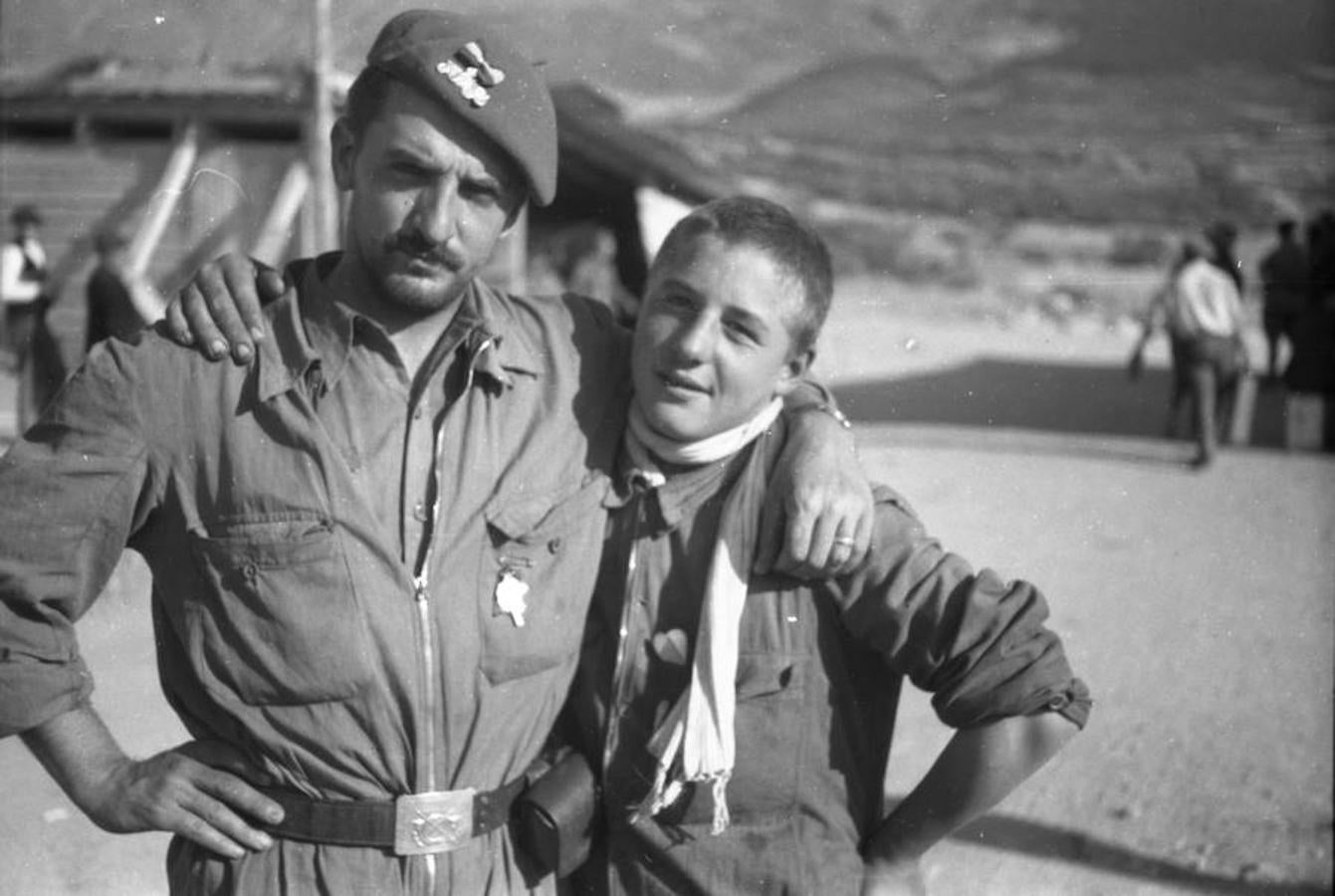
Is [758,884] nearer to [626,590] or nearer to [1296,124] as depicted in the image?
[626,590]

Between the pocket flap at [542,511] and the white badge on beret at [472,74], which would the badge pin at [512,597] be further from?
the white badge on beret at [472,74]

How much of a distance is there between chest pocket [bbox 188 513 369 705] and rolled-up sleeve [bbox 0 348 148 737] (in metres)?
0.14

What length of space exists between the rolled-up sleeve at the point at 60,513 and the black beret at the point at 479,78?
581 mm

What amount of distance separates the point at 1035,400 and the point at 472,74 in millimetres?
14964

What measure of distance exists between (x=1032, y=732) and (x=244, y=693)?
112 centimetres

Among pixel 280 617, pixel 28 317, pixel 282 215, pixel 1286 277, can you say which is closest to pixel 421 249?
pixel 280 617

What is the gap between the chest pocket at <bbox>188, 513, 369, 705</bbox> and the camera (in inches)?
76.5

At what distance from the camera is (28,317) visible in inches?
314

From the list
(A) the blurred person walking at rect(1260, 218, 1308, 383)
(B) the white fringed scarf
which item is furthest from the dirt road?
(B) the white fringed scarf

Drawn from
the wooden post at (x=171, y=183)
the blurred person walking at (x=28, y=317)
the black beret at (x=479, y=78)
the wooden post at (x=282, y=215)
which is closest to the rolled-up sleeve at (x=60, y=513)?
the black beret at (x=479, y=78)

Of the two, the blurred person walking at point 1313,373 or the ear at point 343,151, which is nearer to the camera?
the ear at point 343,151

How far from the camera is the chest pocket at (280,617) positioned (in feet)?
6.38

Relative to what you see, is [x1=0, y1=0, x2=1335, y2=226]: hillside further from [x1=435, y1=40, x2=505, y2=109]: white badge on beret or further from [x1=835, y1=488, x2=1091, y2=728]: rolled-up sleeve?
[x1=835, y1=488, x2=1091, y2=728]: rolled-up sleeve

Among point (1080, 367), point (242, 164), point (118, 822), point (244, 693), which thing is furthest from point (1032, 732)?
point (1080, 367)
